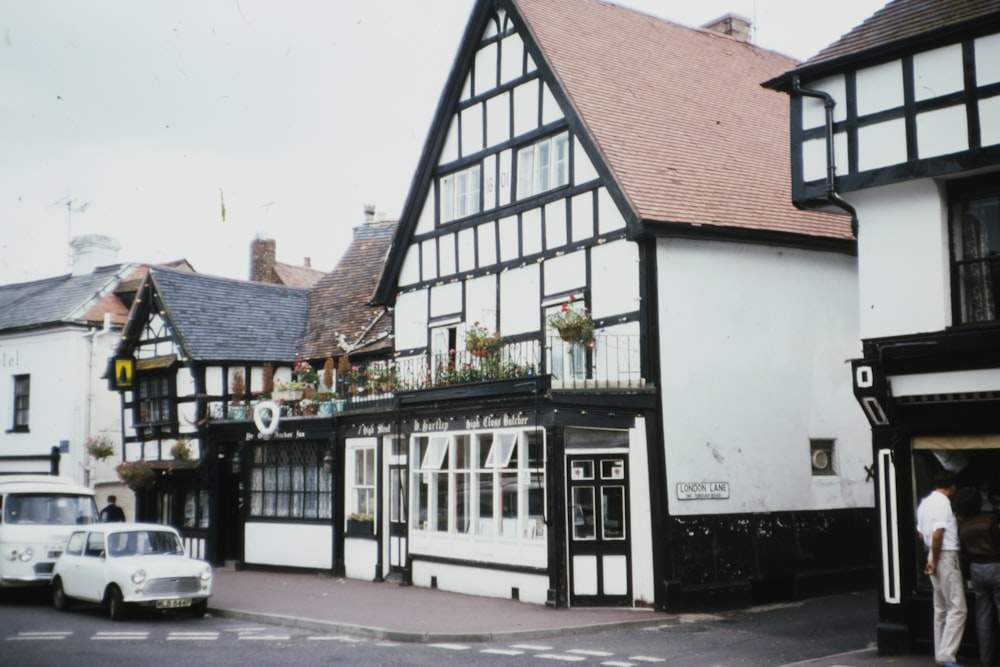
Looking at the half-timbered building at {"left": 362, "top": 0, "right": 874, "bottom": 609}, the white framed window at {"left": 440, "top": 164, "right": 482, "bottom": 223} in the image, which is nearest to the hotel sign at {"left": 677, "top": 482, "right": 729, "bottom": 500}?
the half-timbered building at {"left": 362, "top": 0, "right": 874, "bottom": 609}

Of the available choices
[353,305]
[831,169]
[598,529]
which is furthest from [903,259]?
[353,305]

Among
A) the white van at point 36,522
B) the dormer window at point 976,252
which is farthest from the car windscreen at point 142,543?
the dormer window at point 976,252

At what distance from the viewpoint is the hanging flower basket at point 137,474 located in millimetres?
28478

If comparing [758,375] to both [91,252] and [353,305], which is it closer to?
[353,305]

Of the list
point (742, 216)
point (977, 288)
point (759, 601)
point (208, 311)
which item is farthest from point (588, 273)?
point (208, 311)

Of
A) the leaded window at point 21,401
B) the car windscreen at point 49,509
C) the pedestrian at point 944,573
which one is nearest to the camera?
the pedestrian at point 944,573

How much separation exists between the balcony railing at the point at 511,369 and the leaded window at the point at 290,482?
2067 mm

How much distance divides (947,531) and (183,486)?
21758 mm

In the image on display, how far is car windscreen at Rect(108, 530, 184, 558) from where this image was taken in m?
18.1

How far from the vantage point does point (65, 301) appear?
35.2m

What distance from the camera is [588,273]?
20.1 meters

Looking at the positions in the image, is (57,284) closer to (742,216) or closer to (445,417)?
(445,417)

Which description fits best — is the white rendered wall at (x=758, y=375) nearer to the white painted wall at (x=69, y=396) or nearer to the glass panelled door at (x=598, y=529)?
the glass panelled door at (x=598, y=529)

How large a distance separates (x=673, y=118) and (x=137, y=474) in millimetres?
16396
